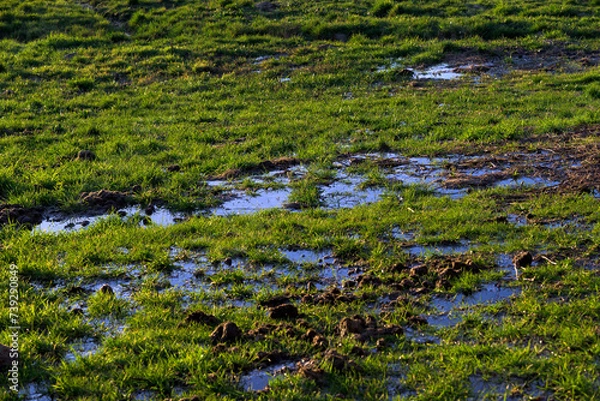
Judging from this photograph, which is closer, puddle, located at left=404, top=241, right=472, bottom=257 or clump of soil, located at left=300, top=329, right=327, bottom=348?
clump of soil, located at left=300, top=329, right=327, bottom=348

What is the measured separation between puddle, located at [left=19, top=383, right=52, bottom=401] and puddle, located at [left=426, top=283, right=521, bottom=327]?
9.00ft

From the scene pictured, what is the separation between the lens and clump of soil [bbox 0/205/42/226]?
7957mm

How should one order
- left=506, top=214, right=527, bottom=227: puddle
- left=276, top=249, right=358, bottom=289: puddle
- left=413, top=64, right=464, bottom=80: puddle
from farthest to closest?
left=413, top=64, right=464, bottom=80: puddle < left=506, top=214, right=527, bottom=227: puddle < left=276, top=249, right=358, bottom=289: puddle

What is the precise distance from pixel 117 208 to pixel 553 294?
4906 mm

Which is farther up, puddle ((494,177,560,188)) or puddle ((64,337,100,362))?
puddle ((64,337,100,362))

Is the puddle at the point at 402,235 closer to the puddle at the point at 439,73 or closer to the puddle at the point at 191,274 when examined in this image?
the puddle at the point at 191,274

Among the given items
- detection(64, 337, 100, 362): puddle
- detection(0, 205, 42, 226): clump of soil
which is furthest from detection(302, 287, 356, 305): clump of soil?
detection(0, 205, 42, 226): clump of soil

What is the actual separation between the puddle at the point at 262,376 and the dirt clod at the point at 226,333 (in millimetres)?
393

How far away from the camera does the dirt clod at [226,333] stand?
205 inches

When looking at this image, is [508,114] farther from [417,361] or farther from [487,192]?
[417,361]

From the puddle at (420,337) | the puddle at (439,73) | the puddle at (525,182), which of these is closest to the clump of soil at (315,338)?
the puddle at (420,337)

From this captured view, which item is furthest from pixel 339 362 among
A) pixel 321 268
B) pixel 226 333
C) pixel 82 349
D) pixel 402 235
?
pixel 402 235

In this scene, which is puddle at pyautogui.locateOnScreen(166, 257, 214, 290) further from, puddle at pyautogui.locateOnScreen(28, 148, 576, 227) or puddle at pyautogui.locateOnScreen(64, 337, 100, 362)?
puddle at pyautogui.locateOnScreen(28, 148, 576, 227)

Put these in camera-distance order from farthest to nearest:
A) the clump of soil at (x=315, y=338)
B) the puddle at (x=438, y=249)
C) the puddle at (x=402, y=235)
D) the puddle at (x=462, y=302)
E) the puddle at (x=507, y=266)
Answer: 1. the puddle at (x=402, y=235)
2. the puddle at (x=438, y=249)
3. the puddle at (x=507, y=266)
4. the puddle at (x=462, y=302)
5. the clump of soil at (x=315, y=338)
